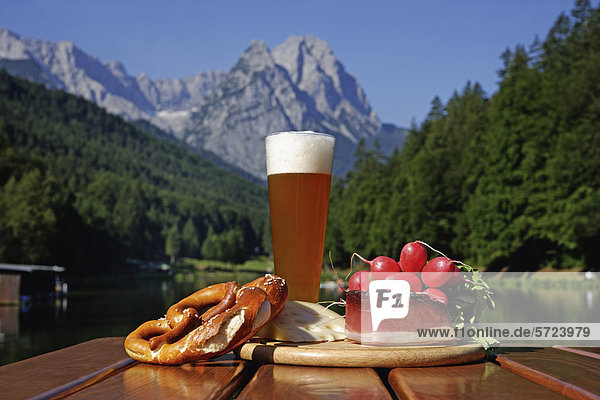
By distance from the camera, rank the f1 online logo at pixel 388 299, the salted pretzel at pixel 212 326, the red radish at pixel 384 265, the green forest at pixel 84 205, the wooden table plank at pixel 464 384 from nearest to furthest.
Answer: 1. the wooden table plank at pixel 464 384
2. the salted pretzel at pixel 212 326
3. the f1 online logo at pixel 388 299
4. the red radish at pixel 384 265
5. the green forest at pixel 84 205

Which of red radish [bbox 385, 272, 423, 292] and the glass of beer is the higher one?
the glass of beer

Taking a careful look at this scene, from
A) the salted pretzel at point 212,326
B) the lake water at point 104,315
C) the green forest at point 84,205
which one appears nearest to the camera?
the salted pretzel at point 212,326

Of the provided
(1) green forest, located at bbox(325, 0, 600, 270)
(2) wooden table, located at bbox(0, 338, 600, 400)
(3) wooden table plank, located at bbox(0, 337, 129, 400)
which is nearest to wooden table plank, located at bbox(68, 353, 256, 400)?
(2) wooden table, located at bbox(0, 338, 600, 400)

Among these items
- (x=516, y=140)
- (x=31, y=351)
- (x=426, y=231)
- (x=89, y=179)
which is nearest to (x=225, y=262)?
(x=89, y=179)

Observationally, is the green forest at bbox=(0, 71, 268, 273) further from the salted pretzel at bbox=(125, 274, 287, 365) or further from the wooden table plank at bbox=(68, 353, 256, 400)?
the wooden table plank at bbox=(68, 353, 256, 400)

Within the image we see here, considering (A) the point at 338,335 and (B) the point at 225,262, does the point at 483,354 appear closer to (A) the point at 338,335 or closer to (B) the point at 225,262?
(A) the point at 338,335

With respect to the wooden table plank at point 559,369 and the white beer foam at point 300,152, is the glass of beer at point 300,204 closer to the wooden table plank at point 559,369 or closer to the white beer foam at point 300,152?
the white beer foam at point 300,152

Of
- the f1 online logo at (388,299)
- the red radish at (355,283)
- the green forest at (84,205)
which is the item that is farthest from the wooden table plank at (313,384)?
the green forest at (84,205)
